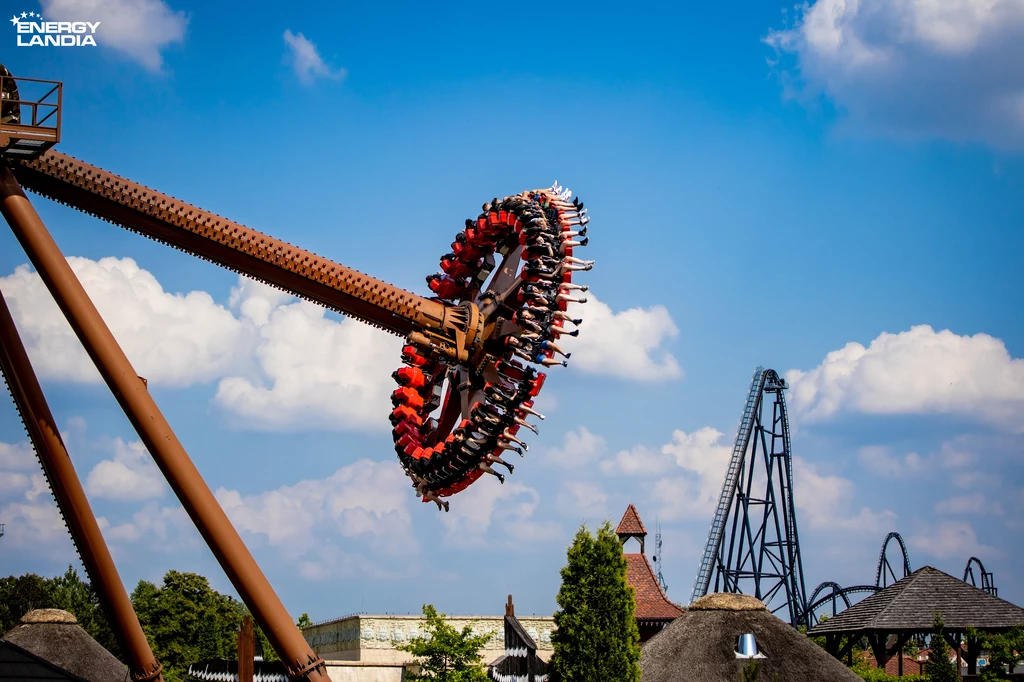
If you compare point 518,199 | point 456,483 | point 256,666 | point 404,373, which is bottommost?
point 256,666

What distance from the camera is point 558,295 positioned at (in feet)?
66.9

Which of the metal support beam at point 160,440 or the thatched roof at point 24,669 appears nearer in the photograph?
the thatched roof at point 24,669

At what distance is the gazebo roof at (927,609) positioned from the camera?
46.8 metres

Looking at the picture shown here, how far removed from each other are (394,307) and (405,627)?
27.5m

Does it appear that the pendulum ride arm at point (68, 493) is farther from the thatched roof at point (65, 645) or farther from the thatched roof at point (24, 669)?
the thatched roof at point (65, 645)

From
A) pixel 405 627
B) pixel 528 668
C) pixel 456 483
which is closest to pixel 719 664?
pixel 528 668

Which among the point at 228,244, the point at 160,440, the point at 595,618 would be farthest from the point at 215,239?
the point at 595,618

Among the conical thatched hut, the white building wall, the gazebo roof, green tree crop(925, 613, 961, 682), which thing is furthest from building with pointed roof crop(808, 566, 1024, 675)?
the white building wall

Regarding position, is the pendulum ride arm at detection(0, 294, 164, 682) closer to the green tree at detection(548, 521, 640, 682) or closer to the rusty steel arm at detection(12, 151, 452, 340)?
the rusty steel arm at detection(12, 151, 452, 340)

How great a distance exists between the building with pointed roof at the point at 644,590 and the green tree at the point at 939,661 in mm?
9333

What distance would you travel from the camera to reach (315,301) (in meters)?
20.8

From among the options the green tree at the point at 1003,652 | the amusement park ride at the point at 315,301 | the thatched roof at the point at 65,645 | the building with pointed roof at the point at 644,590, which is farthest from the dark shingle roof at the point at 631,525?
the amusement park ride at the point at 315,301

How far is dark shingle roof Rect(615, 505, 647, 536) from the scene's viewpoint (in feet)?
172

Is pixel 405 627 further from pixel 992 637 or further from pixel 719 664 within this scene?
pixel 992 637
